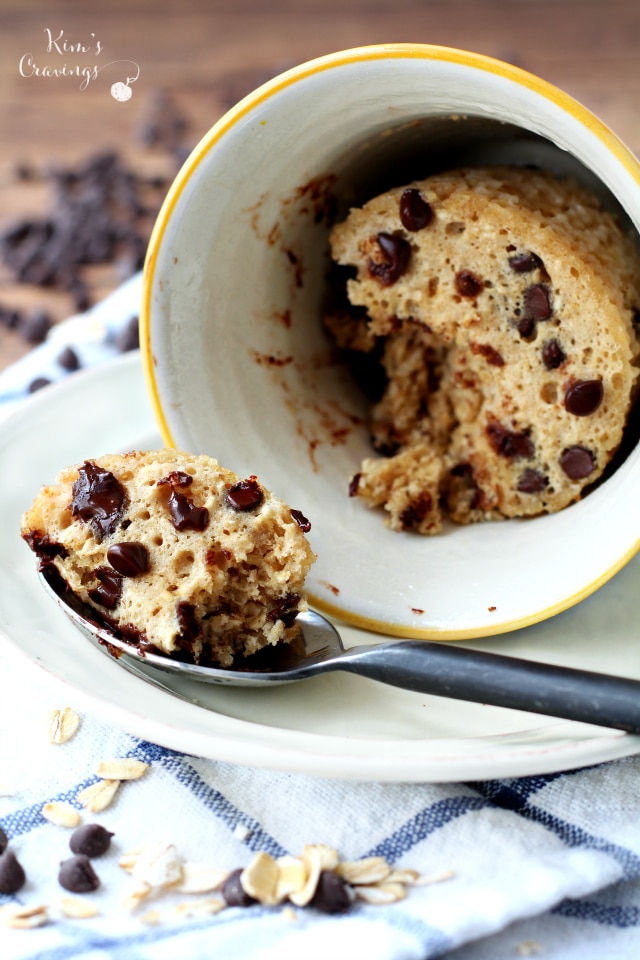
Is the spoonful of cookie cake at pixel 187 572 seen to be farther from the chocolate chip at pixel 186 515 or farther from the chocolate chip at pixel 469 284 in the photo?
the chocolate chip at pixel 469 284

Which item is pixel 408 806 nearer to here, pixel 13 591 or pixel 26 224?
pixel 13 591

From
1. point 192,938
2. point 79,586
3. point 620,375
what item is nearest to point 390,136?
point 620,375

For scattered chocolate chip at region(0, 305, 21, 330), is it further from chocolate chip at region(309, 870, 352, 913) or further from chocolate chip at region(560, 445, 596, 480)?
chocolate chip at region(309, 870, 352, 913)

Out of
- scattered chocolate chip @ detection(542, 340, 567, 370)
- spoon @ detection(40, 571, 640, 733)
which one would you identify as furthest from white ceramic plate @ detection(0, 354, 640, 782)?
scattered chocolate chip @ detection(542, 340, 567, 370)

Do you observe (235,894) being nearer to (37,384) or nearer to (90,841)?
(90,841)

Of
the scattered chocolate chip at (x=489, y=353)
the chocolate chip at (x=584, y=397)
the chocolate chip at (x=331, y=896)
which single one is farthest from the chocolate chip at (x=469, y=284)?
the chocolate chip at (x=331, y=896)

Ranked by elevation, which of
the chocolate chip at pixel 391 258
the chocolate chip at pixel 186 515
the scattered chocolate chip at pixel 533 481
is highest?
the chocolate chip at pixel 391 258
